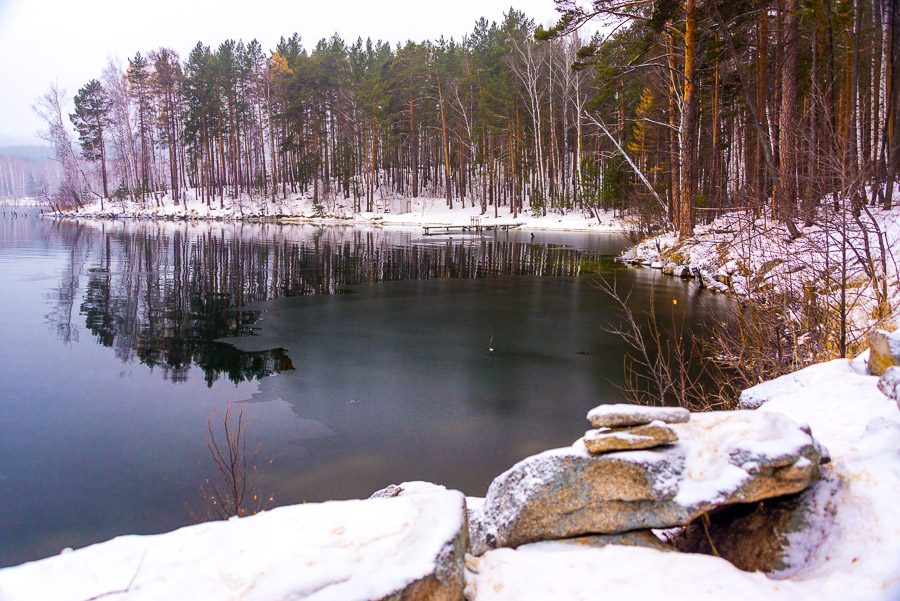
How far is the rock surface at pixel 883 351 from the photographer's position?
406cm

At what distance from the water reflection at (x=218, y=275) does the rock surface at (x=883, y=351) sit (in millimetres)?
7430

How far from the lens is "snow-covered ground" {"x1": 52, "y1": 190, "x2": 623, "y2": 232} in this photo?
43.7m

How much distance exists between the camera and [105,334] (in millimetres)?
10828

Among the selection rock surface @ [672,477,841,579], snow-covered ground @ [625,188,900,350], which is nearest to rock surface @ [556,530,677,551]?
rock surface @ [672,477,841,579]

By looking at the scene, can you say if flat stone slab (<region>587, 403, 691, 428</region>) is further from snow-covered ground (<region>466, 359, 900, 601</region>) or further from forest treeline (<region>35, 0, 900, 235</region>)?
forest treeline (<region>35, 0, 900, 235</region>)

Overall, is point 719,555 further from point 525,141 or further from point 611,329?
point 525,141

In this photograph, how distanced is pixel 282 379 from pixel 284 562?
5.89m

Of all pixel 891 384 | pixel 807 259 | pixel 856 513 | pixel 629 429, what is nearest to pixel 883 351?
pixel 891 384

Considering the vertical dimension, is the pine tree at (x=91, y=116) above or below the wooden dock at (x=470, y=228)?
above

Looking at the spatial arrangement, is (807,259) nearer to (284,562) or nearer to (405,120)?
(284,562)

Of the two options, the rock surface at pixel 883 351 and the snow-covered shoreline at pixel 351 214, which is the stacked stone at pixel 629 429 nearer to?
the rock surface at pixel 883 351

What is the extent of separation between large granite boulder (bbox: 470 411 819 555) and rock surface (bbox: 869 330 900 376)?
161cm

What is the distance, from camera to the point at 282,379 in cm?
828

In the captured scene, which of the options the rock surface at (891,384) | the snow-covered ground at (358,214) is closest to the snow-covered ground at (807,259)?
the rock surface at (891,384)
